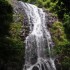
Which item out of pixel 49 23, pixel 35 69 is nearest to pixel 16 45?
pixel 35 69

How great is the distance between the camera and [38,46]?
13.5 metres

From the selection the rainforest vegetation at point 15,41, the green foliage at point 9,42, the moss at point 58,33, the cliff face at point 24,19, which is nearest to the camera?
the green foliage at point 9,42

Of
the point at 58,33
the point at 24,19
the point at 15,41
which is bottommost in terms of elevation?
the point at 15,41

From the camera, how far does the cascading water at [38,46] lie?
40.7 feet

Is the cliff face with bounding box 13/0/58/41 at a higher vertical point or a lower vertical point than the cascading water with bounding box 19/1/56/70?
higher

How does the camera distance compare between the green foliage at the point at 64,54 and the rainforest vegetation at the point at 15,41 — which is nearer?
the rainforest vegetation at the point at 15,41

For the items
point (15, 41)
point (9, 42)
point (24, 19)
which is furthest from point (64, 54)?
point (24, 19)

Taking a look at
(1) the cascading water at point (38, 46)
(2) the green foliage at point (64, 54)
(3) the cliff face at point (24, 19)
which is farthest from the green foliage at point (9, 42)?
(2) the green foliage at point (64, 54)

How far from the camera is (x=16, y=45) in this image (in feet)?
41.4

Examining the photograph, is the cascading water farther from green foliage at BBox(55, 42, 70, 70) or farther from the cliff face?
green foliage at BBox(55, 42, 70, 70)

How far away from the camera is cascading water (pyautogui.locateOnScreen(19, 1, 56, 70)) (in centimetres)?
1241

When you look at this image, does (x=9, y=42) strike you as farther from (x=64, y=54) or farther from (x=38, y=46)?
(x=64, y=54)

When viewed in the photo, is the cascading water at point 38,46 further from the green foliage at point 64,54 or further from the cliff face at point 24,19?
the green foliage at point 64,54

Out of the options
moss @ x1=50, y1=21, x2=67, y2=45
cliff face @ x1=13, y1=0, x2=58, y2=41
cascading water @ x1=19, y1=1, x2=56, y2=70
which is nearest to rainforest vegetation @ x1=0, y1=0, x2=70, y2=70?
moss @ x1=50, y1=21, x2=67, y2=45
